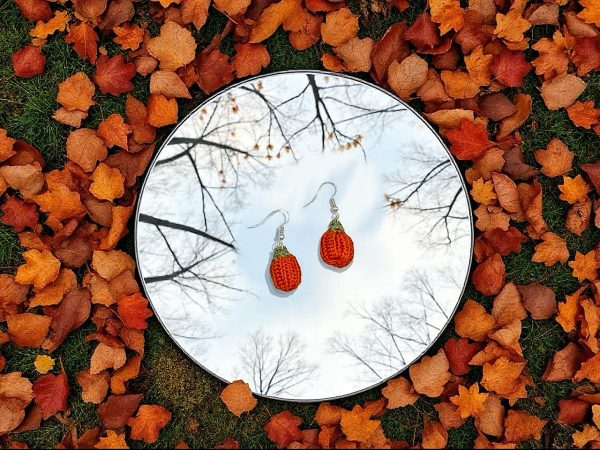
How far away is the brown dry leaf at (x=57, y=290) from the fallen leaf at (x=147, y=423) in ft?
1.68

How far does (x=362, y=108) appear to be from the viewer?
234 centimetres

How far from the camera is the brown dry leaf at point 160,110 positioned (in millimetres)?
2352

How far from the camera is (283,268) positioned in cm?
224

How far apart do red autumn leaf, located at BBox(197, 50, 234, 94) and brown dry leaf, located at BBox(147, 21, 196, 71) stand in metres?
0.05

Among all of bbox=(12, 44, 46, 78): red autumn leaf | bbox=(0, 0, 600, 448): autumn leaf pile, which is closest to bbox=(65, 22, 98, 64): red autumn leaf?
bbox=(0, 0, 600, 448): autumn leaf pile

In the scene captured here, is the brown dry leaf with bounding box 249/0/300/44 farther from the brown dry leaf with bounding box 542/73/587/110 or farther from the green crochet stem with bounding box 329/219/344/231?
the brown dry leaf with bounding box 542/73/587/110

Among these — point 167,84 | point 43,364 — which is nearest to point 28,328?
point 43,364

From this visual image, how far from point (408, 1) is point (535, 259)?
110 centimetres

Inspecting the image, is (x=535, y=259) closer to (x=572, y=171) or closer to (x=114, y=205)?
(x=572, y=171)

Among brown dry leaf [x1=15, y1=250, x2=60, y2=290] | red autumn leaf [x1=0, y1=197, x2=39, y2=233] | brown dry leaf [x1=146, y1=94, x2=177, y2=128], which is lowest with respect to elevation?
brown dry leaf [x1=15, y1=250, x2=60, y2=290]

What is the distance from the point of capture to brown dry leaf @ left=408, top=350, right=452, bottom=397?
91.5 inches

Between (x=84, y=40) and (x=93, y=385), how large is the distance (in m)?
1.29

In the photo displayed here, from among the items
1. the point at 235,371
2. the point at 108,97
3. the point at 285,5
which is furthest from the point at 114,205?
the point at 285,5

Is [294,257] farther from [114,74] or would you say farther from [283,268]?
[114,74]
